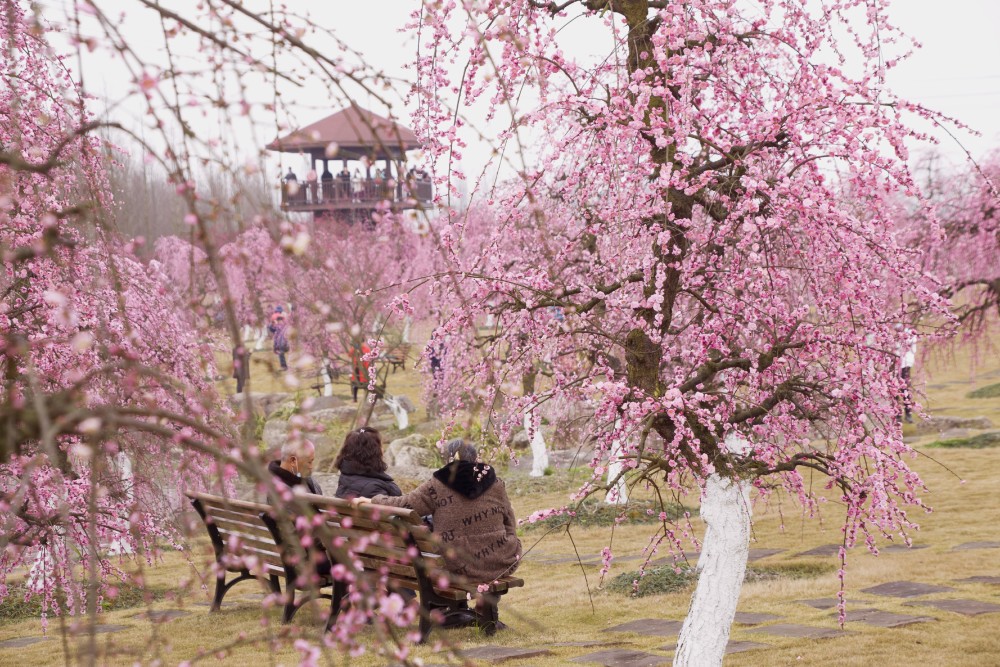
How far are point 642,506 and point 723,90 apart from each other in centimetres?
780

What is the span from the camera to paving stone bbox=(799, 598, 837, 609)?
773cm

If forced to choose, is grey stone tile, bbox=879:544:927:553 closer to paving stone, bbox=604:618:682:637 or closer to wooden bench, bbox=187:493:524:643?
paving stone, bbox=604:618:682:637

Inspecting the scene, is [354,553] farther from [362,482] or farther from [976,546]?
[976,546]

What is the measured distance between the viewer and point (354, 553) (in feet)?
19.1

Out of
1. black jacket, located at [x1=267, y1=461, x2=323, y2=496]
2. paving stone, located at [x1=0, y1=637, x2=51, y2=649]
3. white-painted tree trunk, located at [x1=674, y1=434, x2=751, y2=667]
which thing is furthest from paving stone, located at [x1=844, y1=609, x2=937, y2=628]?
paving stone, located at [x1=0, y1=637, x2=51, y2=649]

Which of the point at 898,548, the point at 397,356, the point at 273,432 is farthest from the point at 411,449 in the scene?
the point at 898,548

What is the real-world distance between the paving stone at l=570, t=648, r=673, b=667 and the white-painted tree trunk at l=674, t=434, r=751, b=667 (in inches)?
22.7

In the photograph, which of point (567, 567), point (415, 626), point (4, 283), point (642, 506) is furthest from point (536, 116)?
point (642, 506)

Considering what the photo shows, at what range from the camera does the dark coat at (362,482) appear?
24.3ft

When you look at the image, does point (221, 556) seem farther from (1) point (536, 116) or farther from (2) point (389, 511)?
(1) point (536, 116)

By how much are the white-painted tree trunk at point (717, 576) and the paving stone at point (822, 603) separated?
2311mm

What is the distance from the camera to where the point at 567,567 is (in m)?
10.3

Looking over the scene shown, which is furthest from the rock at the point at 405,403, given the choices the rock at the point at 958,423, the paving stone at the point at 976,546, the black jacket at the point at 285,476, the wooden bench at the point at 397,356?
the black jacket at the point at 285,476

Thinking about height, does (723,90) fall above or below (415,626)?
above
